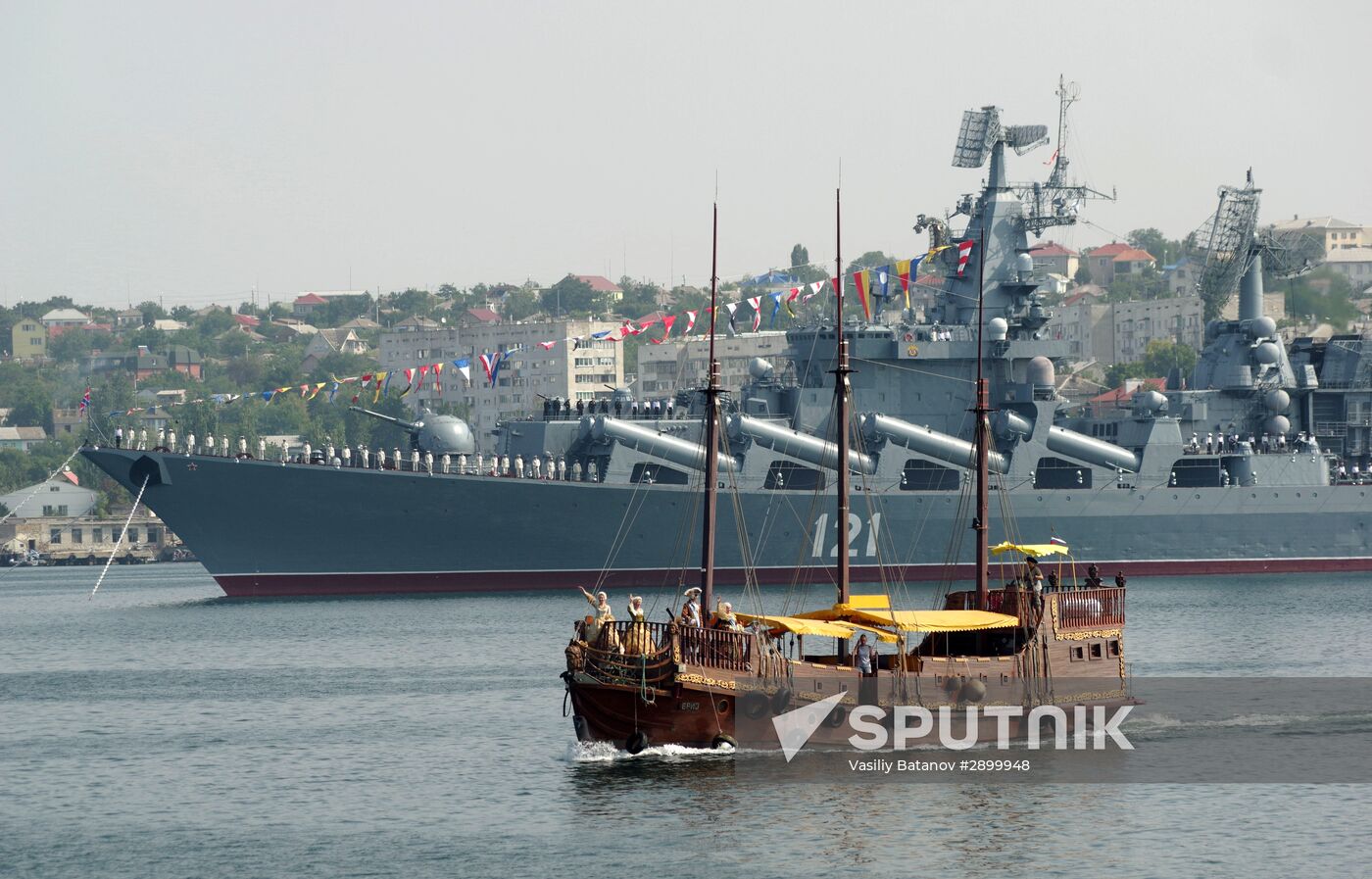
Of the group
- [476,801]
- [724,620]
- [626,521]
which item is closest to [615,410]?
[626,521]

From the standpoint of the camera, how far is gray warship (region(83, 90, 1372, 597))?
61344 mm

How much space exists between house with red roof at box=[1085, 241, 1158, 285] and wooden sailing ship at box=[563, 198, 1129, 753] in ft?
550

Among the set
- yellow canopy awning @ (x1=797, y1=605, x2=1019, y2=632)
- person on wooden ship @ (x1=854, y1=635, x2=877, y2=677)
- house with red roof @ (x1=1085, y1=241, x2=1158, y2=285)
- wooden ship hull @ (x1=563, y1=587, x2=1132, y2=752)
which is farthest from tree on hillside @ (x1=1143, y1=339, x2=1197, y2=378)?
person on wooden ship @ (x1=854, y1=635, x2=877, y2=677)

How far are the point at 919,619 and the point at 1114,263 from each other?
172 meters

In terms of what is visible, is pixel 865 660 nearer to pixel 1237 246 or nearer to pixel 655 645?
pixel 655 645

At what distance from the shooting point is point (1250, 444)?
230 feet

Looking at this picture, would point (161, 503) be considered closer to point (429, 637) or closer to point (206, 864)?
point (429, 637)

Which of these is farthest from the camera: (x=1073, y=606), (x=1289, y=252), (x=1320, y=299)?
(x=1320, y=299)

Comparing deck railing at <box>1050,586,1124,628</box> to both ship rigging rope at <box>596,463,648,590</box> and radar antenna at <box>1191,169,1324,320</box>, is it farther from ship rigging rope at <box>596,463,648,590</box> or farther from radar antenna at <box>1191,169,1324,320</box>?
radar antenna at <box>1191,169,1324,320</box>

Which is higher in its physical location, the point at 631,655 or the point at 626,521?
the point at 626,521

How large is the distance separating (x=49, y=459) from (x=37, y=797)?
130 m

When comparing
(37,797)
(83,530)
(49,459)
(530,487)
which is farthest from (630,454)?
(49,459)

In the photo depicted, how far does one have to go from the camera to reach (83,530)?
128 m

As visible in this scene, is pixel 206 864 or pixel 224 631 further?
pixel 224 631
